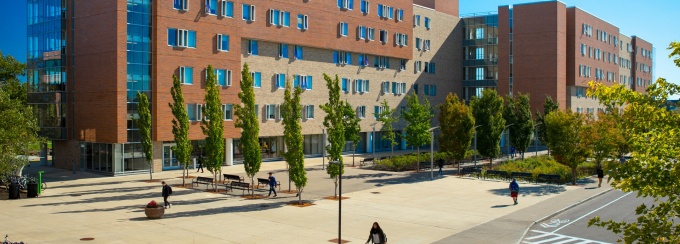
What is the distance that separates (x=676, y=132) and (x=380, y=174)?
40353 millimetres

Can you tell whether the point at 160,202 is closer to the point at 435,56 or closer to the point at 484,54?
the point at 435,56

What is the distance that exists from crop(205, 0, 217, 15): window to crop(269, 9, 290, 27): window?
275 inches

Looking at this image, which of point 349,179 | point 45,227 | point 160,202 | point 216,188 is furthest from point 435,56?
point 45,227

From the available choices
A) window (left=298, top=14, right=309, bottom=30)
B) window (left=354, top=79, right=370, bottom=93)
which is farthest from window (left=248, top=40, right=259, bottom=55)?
window (left=354, top=79, right=370, bottom=93)

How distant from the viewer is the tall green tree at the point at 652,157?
10438 mm

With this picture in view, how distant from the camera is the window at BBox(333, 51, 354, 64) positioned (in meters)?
68.8

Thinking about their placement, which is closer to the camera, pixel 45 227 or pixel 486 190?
pixel 45 227

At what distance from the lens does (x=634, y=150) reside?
11539 millimetres

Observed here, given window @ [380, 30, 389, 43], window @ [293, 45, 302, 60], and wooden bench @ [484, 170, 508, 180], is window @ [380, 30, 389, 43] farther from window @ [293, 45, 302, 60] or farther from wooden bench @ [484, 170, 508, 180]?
wooden bench @ [484, 170, 508, 180]

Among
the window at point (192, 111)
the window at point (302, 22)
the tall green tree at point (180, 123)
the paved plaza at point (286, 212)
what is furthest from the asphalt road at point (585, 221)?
the window at point (302, 22)

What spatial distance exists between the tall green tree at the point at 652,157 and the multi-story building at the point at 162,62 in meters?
43.0

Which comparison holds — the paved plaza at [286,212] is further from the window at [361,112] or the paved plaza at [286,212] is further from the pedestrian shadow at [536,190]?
the window at [361,112]

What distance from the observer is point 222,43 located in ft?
178

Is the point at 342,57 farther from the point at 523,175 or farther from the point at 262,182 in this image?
the point at 262,182
